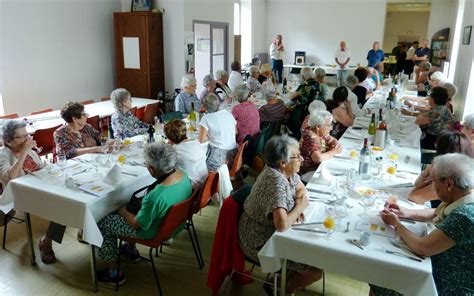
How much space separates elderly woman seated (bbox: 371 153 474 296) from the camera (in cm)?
182

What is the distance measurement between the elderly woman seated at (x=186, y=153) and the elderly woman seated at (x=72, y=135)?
2.71 feet

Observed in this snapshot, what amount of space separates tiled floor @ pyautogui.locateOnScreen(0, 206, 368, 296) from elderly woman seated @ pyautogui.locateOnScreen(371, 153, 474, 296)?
1062mm

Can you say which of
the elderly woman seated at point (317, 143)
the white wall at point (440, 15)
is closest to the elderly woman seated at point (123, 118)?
the elderly woman seated at point (317, 143)

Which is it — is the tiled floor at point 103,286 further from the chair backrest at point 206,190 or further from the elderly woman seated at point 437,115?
the elderly woman seated at point 437,115

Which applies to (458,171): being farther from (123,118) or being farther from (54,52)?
(54,52)

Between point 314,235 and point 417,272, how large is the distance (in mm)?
547

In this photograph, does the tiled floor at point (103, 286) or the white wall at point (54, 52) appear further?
the white wall at point (54, 52)

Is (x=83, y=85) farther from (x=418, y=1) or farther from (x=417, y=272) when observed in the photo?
(x=418, y=1)

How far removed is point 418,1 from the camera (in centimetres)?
1295

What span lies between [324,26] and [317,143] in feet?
38.5

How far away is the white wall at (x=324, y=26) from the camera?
13430 mm

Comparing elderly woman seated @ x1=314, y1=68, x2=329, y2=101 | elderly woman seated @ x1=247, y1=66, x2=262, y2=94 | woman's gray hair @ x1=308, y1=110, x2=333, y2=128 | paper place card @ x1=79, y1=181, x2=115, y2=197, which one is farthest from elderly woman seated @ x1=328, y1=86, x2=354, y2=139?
elderly woman seated @ x1=247, y1=66, x2=262, y2=94

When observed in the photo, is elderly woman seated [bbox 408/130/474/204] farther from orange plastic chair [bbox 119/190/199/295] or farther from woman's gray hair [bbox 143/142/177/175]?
woman's gray hair [bbox 143/142/177/175]

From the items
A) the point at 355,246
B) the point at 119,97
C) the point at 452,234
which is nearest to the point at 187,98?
the point at 119,97
